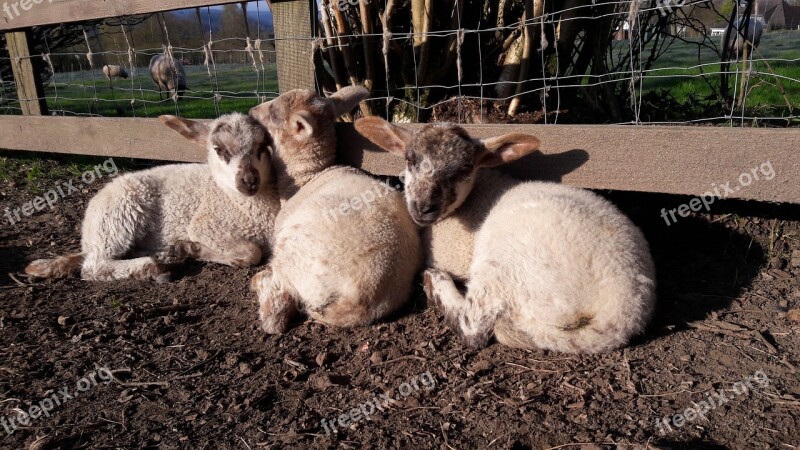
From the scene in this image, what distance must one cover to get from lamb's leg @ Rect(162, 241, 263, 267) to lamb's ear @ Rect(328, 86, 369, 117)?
46.2 inches

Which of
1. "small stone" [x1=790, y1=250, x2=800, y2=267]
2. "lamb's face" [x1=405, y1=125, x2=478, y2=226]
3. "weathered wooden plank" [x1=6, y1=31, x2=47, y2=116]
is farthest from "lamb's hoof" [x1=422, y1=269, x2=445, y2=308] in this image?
"weathered wooden plank" [x1=6, y1=31, x2=47, y2=116]

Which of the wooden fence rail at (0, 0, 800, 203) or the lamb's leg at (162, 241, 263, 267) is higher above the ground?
the wooden fence rail at (0, 0, 800, 203)

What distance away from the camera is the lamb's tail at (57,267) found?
4.23 m

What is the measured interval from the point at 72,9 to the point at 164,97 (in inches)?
375

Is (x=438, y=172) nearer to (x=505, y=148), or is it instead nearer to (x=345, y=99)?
(x=505, y=148)

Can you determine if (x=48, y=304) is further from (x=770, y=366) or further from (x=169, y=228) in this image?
(x=770, y=366)

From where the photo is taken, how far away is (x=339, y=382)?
9.53ft

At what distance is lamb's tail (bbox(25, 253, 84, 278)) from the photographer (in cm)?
423

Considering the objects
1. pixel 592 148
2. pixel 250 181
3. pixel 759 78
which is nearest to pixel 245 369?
pixel 250 181

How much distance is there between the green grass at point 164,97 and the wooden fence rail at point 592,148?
184 cm

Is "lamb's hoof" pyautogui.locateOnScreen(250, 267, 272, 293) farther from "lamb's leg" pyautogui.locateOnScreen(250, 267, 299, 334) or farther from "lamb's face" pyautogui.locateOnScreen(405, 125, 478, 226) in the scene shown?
"lamb's face" pyautogui.locateOnScreen(405, 125, 478, 226)

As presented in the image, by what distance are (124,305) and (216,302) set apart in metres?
0.55

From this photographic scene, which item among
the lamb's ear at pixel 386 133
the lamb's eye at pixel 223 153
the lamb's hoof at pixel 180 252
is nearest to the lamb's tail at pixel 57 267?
the lamb's hoof at pixel 180 252

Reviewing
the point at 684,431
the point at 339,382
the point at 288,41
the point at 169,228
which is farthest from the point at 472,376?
the point at 288,41
